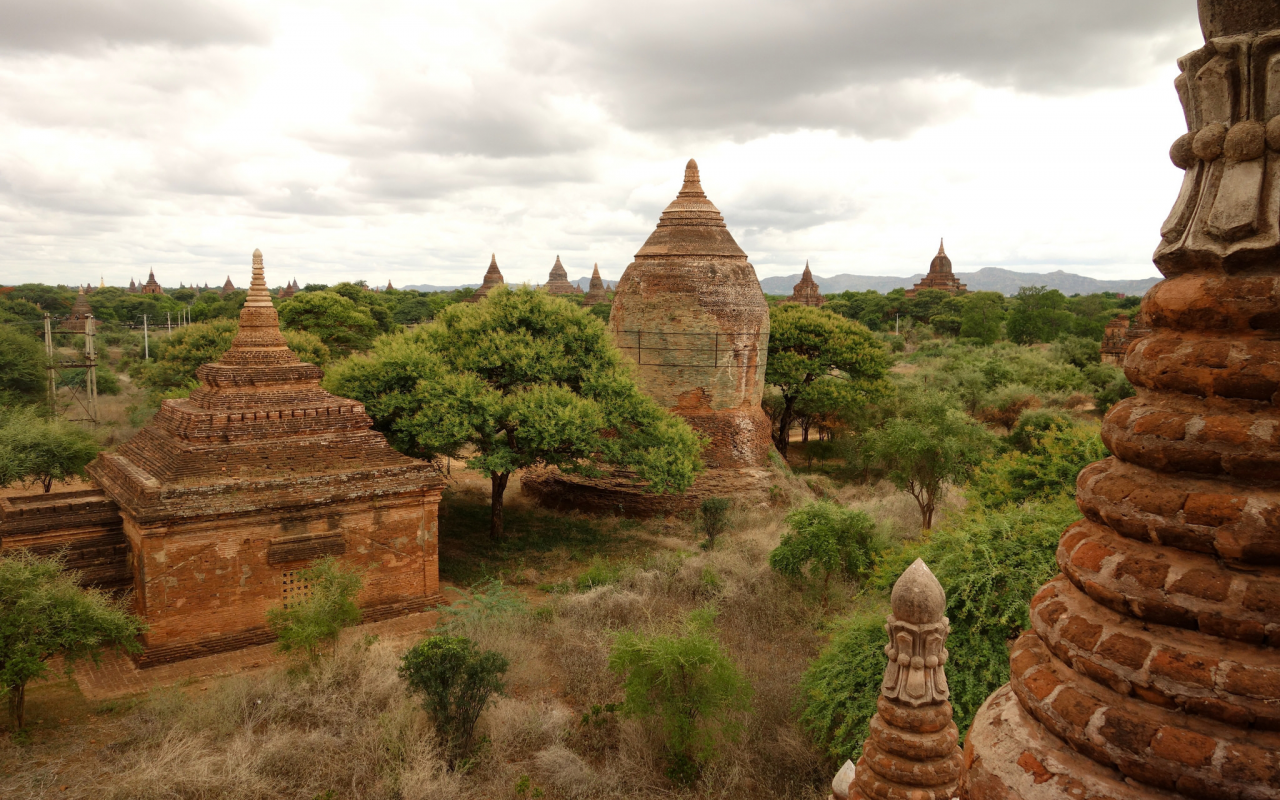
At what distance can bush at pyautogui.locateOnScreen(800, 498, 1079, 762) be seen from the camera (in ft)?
26.6

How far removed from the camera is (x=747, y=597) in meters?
13.1

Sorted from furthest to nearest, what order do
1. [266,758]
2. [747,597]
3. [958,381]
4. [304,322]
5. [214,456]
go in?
[304,322], [958,381], [747,597], [214,456], [266,758]

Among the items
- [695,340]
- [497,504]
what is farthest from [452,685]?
[695,340]

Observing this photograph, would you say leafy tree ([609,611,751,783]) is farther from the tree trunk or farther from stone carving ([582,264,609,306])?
stone carving ([582,264,609,306])

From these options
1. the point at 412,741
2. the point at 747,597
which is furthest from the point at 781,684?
the point at 412,741

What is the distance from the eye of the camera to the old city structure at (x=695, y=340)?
19.7m

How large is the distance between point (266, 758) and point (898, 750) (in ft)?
22.4

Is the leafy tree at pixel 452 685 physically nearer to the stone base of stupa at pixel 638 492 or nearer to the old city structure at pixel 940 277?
the stone base of stupa at pixel 638 492

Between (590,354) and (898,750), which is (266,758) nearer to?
(898,750)

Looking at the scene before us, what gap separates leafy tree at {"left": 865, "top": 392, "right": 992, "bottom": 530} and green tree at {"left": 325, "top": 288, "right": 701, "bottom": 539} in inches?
184

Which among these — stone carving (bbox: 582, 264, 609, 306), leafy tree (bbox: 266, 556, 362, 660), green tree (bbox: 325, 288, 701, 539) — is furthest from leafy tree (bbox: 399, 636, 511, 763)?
stone carving (bbox: 582, 264, 609, 306)

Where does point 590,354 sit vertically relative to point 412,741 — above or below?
above

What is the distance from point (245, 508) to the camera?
11.1 m

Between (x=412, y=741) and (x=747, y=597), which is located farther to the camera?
(x=747, y=597)
